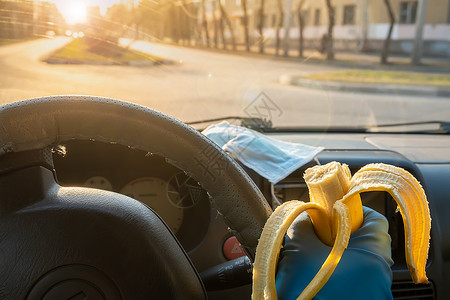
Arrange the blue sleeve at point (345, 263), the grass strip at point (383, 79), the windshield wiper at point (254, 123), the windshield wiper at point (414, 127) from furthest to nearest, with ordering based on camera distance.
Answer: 1. the grass strip at point (383, 79)
2. the windshield wiper at point (414, 127)
3. the windshield wiper at point (254, 123)
4. the blue sleeve at point (345, 263)

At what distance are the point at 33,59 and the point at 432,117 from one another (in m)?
4.24

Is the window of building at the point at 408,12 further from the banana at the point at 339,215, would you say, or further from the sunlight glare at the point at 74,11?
the banana at the point at 339,215

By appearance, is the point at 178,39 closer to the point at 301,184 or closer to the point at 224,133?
the point at 224,133

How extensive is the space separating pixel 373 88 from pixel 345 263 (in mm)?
7810

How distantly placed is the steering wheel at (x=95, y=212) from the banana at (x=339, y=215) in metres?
0.16

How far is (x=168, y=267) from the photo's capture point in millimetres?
1080

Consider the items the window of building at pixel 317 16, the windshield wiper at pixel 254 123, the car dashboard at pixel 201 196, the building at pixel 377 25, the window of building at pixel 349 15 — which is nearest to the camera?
the car dashboard at pixel 201 196

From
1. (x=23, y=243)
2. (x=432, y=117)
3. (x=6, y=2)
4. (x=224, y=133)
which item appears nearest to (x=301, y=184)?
(x=224, y=133)

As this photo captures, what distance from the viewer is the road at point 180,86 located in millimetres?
1936

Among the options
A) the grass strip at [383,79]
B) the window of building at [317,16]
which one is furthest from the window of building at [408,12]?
the grass strip at [383,79]

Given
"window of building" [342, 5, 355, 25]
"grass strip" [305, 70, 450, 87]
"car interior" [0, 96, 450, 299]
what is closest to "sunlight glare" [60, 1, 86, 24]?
"car interior" [0, 96, 450, 299]

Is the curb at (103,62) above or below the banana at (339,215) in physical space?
above

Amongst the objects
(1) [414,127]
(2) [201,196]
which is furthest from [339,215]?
(1) [414,127]

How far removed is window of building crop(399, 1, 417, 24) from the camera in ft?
106
